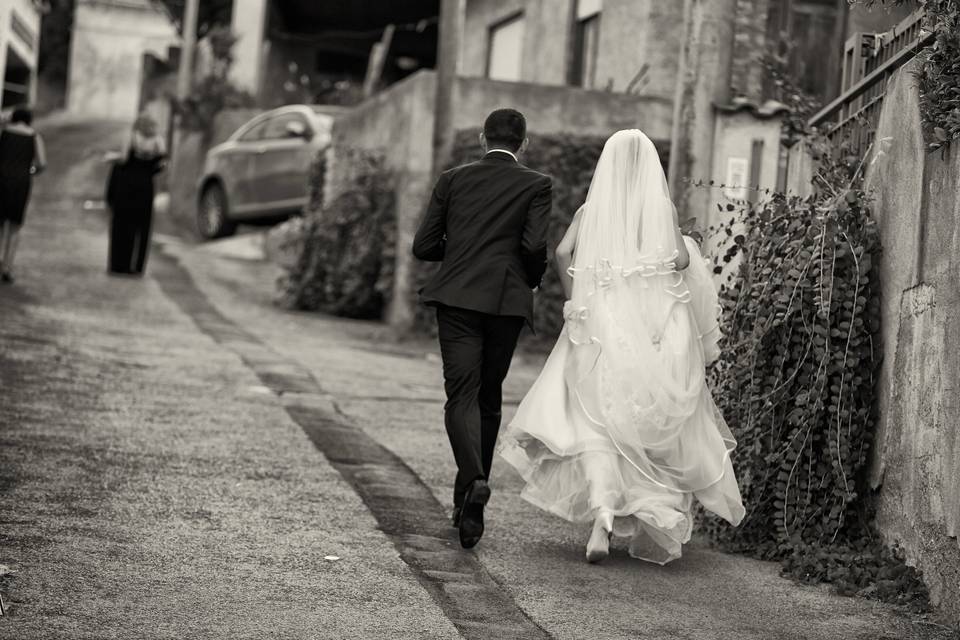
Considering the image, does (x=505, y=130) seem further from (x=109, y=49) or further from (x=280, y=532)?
(x=109, y=49)

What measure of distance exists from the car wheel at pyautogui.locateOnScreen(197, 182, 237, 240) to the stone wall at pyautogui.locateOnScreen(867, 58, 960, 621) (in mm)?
16478

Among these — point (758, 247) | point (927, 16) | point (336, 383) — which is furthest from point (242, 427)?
point (927, 16)

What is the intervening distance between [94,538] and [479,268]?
6.36 feet

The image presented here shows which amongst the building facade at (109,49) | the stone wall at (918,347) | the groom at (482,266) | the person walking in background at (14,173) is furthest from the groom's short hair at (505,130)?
the building facade at (109,49)

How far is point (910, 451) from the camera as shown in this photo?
593cm

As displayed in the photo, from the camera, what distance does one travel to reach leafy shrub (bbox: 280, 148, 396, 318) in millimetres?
15508

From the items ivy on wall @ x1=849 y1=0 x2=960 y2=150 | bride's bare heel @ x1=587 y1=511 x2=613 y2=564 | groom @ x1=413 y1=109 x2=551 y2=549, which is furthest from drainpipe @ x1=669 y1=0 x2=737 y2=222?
bride's bare heel @ x1=587 y1=511 x2=613 y2=564

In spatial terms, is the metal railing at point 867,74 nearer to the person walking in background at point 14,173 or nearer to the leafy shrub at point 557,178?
the leafy shrub at point 557,178

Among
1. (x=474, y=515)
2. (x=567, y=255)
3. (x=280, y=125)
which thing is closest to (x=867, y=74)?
(x=567, y=255)

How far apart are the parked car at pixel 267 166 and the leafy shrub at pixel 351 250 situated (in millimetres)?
3042

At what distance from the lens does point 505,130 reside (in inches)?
250

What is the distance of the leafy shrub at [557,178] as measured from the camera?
13.8 meters

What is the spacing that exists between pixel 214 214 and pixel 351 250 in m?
6.99

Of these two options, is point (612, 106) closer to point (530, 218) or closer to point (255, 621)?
point (530, 218)
